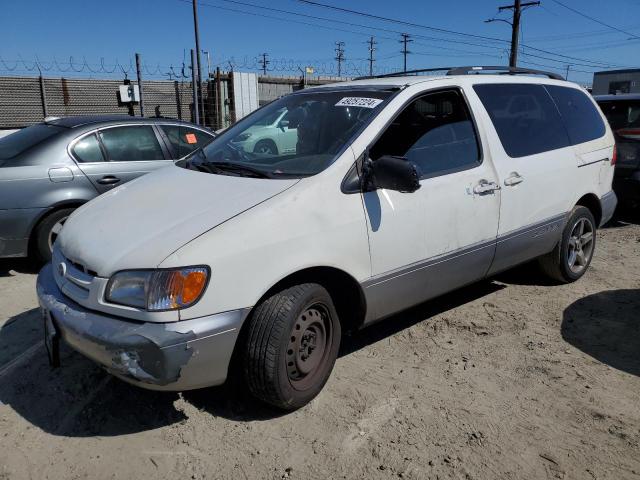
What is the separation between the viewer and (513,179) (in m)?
3.90

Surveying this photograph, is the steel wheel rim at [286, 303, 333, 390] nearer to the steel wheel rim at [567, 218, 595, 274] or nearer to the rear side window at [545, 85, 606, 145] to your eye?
the steel wheel rim at [567, 218, 595, 274]

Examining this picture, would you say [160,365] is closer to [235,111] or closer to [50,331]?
[50,331]

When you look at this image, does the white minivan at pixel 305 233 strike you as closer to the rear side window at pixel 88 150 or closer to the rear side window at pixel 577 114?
the rear side window at pixel 577 114

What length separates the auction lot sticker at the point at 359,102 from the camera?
334 centimetres

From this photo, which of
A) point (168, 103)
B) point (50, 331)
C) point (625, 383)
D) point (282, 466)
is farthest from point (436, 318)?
point (168, 103)

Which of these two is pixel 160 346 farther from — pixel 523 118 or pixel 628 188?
pixel 628 188

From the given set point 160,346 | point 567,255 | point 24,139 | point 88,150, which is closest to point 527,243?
point 567,255

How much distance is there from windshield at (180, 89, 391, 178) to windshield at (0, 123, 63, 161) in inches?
94.5

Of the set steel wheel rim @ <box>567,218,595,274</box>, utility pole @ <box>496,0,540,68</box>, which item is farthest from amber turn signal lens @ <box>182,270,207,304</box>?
utility pole @ <box>496,0,540,68</box>

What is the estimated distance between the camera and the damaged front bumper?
2.39 metres

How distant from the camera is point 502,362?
3.48 m

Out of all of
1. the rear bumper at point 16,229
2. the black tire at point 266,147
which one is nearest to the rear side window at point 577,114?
the black tire at point 266,147

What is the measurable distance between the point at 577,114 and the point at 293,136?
107 inches

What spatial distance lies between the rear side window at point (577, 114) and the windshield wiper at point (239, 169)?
9.36 ft
